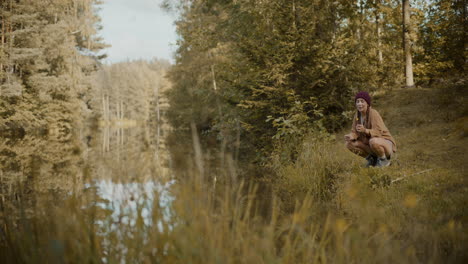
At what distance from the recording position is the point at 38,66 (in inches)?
766

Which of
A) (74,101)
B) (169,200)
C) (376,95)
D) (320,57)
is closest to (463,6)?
(376,95)

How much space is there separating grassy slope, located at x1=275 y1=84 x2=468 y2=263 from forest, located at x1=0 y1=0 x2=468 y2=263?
25mm

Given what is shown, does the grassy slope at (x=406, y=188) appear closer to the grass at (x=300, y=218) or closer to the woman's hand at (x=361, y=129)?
the grass at (x=300, y=218)

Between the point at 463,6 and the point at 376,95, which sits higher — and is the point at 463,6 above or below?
above

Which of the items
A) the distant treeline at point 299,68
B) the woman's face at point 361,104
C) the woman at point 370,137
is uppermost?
the distant treeline at point 299,68

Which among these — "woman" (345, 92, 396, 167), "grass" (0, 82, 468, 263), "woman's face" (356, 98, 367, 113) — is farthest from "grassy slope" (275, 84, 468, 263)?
"woman's face" (356, 98, 367, 113)

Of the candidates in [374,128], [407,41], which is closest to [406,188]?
[374,128]

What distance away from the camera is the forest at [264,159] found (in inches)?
85.1

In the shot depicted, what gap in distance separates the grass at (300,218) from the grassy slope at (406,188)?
0.06 ft

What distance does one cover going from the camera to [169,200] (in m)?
2.37

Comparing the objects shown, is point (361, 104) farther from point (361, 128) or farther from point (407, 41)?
point (407, 41)

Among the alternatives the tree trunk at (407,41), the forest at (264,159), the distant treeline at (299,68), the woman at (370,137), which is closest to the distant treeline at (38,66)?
the forest at (264,159)

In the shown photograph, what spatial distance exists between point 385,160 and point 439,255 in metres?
2.87

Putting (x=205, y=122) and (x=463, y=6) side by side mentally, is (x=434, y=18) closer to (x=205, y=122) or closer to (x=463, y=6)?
(x=463, y=6)
